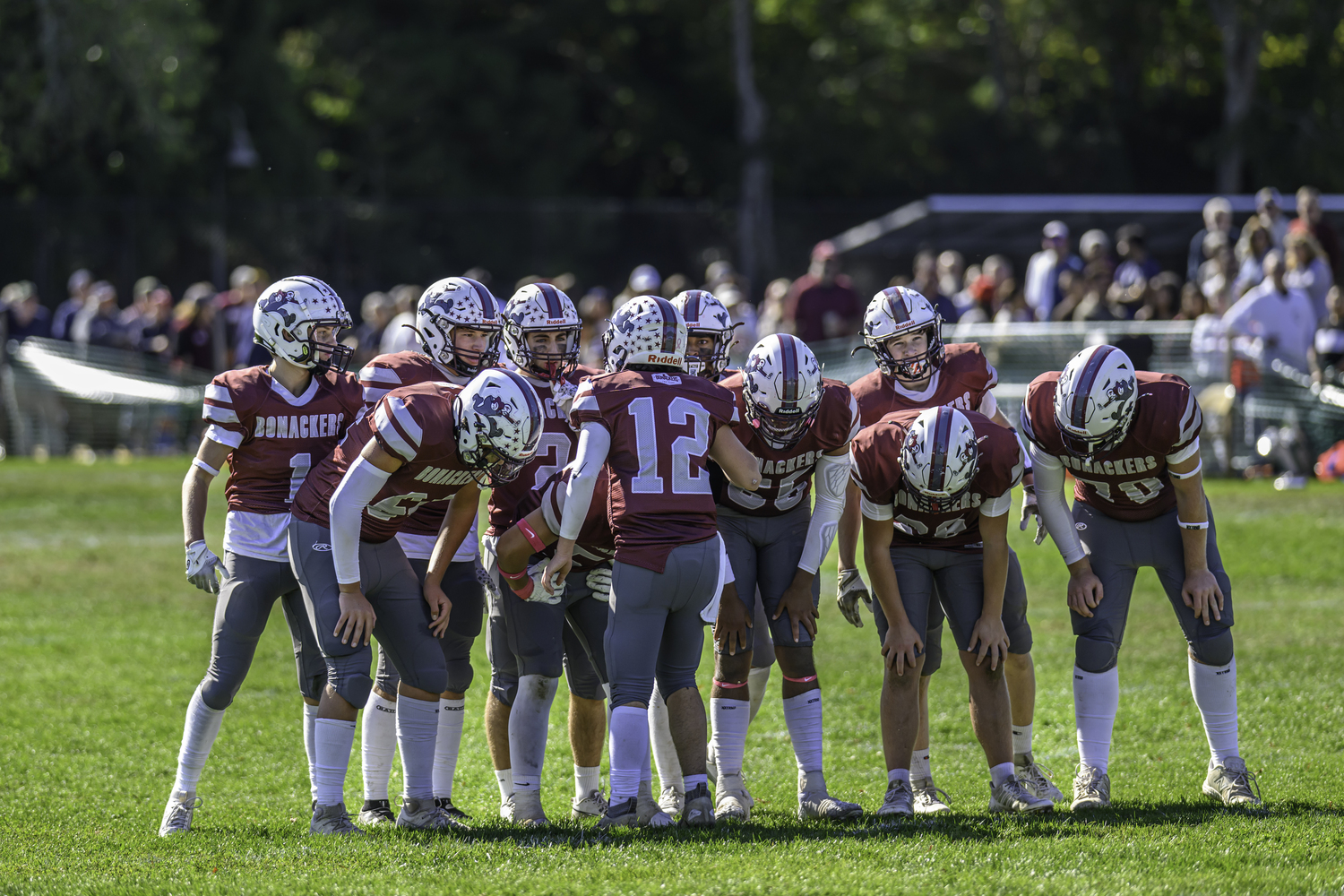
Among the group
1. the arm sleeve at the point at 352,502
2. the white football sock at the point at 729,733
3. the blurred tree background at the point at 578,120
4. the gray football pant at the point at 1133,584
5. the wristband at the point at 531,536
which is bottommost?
the white football sock at the point at 729,733

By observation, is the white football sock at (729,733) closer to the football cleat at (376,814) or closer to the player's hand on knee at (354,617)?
the football cleat at (376,814)

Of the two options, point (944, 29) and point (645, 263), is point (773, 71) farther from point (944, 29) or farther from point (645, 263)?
point (645, 263)

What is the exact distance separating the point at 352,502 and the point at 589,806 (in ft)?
5.52

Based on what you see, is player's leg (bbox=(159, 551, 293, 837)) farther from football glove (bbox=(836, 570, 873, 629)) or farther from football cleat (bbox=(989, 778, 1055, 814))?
football cleat (bbox=(989, 778, 1055, 814))

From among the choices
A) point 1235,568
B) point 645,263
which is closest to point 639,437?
point 1235,568

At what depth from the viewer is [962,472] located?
5668mm

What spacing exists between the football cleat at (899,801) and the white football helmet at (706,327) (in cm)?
193

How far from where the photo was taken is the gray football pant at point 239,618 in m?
6.12

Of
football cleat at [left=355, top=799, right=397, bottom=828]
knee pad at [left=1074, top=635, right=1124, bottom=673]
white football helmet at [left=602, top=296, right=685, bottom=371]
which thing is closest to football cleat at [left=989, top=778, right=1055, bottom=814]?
knee pad at [left=1074, top=635, right=1124, bottom=673]

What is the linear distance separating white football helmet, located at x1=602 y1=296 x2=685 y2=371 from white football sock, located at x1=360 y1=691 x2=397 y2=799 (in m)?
1.74

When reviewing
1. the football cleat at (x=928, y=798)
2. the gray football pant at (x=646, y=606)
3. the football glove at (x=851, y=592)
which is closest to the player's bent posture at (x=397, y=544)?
the gray football pant at (x=646, y=606)

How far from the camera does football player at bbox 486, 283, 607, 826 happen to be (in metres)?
6.12

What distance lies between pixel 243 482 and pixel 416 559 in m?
0.80

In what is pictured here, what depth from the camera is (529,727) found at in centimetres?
612
